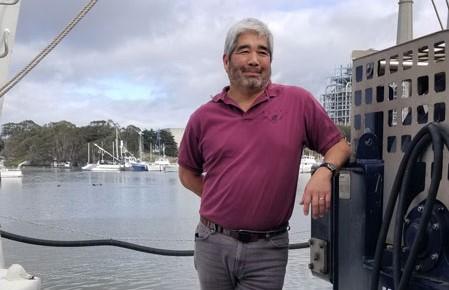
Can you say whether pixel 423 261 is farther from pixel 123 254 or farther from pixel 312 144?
pixel 123 254

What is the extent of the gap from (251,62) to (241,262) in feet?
2.36

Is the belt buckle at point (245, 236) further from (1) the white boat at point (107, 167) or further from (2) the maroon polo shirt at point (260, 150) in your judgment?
(1) the white boat at point (107, 167)

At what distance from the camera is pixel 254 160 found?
2.18m

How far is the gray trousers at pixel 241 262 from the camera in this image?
2.22 m

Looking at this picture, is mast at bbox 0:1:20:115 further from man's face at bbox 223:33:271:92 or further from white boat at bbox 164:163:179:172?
white boat at bbox 164:163:179:172

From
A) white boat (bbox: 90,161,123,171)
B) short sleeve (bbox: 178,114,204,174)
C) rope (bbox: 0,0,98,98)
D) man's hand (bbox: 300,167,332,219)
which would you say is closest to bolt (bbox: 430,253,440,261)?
man's hand (bbox: 300,167,332,219)

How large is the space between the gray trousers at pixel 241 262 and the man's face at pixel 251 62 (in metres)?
0.56

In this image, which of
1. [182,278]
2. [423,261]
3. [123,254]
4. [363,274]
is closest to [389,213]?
[423,261]

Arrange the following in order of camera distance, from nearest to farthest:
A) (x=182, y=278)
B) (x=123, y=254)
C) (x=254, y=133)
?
(x=254, y=133)
(x=182, y=278)
(x=123, y=254)

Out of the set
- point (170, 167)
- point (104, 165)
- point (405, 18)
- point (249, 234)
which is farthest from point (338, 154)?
point (104, 165)

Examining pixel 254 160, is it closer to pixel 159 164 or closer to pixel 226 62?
pixel 226 62

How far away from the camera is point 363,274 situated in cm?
229

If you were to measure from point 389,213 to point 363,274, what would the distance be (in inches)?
14.1

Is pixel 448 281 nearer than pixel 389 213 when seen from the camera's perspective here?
Yes
